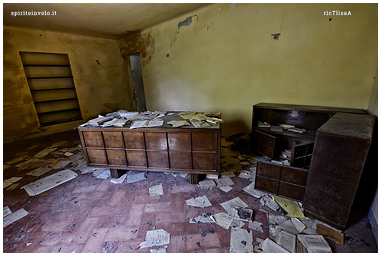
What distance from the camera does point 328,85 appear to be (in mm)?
2748

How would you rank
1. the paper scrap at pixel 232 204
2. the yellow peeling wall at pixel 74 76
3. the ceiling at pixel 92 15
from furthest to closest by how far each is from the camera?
1. the yellow peeling wall at pixel 74 76
2. the ceiling at pixel 92 15
3. the paper scrap at pixel 232 204

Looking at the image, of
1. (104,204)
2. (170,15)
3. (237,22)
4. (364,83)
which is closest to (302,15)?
(237,22)

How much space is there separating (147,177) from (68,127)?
4349 millimetres

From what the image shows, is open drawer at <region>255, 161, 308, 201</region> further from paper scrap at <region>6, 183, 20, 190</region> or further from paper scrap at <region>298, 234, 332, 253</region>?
paper scrap at <region>6, 183, 20, 190</region>

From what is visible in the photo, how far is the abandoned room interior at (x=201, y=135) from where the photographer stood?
1.54 m

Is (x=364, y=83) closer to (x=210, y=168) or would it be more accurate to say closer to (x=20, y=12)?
(x=210, y=168)

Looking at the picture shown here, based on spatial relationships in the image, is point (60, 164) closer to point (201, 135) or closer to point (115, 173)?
point (115, 173)

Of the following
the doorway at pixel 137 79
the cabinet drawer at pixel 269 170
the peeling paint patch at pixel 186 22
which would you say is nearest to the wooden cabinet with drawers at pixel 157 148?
the cabinet drawer at pixel 269 170

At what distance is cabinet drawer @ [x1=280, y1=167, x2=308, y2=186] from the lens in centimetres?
176

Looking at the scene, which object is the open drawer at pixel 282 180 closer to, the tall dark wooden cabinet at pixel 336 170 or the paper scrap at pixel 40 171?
the tall dark wooden cabinet at pixel 336 170

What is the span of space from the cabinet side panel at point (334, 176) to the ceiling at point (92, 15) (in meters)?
3.55

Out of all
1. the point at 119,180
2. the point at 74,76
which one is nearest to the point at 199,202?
the point at 119,180

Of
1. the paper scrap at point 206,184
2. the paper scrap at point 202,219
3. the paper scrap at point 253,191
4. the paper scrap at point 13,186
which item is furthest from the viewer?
the paper scrap at point 13,186

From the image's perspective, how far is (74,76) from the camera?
16.5 feet
